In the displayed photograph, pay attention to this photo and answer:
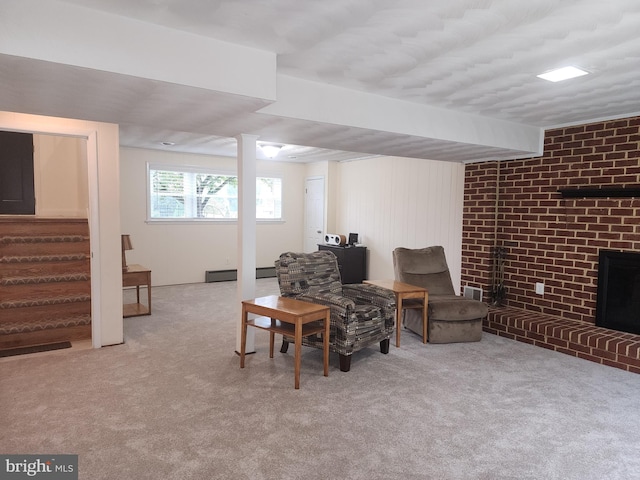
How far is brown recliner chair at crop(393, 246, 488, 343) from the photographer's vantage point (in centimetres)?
416

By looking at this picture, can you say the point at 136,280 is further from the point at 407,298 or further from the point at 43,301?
the point at 407,298

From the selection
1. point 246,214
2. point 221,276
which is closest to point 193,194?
point 221,276

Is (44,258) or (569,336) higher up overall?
(44,258)

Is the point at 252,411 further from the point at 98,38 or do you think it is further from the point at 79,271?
the point at 79,271

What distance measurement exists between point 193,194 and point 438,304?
15.9ft

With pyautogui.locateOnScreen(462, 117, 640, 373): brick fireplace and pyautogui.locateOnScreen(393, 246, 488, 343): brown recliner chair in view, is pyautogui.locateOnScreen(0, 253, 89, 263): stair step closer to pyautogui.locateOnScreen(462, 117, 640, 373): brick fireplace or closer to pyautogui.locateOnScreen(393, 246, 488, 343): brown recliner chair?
pyautogui.locateOnScreen(393, 246, 488, 343): brown recliner chair

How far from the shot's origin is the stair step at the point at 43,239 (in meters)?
3.80

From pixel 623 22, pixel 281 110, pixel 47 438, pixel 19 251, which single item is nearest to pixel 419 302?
pixel 281 110

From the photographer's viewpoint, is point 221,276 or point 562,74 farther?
point 221,276

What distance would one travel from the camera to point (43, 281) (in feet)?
13.0

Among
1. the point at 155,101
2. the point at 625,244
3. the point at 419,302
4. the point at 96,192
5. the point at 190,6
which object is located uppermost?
the point at 190,6

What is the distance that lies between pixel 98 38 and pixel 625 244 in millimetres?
4489

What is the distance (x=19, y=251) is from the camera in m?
3.87

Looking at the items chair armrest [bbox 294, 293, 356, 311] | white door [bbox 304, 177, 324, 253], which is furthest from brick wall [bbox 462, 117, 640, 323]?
white door [bbox 304, 177, 324, 253]
